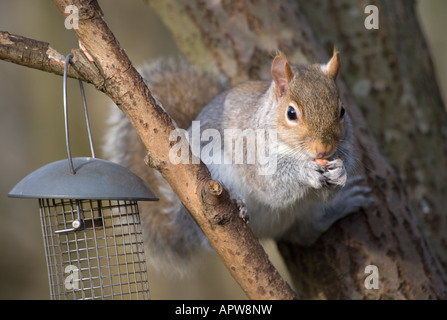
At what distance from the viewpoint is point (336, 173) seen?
1.81m

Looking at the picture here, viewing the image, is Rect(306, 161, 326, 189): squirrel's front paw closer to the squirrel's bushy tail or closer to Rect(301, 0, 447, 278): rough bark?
the squirrel's bushy tail

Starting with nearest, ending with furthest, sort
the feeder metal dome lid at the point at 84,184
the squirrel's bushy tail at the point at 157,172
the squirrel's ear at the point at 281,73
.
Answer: the feeder metal dome lid at the point at 84,184 → the squirrel's ear at the point at 281,73 → the squirrel's bushy tail at the point at 157,172

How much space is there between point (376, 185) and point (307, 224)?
0.31 meters

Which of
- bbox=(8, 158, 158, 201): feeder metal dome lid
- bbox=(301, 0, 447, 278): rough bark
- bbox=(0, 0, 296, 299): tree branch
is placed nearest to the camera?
bbox=(8, 158, 158, 201): feeder metal dome lid

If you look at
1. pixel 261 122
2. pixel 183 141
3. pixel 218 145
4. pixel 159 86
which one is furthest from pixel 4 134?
pixel 183 141

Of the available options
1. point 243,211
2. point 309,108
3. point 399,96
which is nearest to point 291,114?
point 309,108

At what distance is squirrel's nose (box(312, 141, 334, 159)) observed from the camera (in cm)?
176

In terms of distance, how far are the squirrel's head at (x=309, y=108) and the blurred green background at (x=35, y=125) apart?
2127 mm

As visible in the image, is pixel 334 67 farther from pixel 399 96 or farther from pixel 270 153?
pixel 399 96

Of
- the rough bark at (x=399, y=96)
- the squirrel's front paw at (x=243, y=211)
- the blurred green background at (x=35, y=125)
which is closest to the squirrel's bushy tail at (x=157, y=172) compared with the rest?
the squirrel's front paw at (x=243, y=211)

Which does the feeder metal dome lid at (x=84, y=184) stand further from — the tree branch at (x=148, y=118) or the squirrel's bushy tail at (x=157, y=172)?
the squirrel's bushy tail at (x=157, y=172)

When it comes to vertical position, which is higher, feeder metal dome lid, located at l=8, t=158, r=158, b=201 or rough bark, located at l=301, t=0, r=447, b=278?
rough bark, located at l=301, t=0, r=447, b=278

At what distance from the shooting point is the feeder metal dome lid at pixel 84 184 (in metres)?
1.37

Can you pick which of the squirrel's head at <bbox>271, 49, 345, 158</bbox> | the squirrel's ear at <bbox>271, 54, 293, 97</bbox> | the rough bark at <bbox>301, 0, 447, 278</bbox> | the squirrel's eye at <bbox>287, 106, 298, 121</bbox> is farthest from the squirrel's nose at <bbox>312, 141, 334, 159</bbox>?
the rough bark at <bbox>301, 0, 447, 278</bbox>
